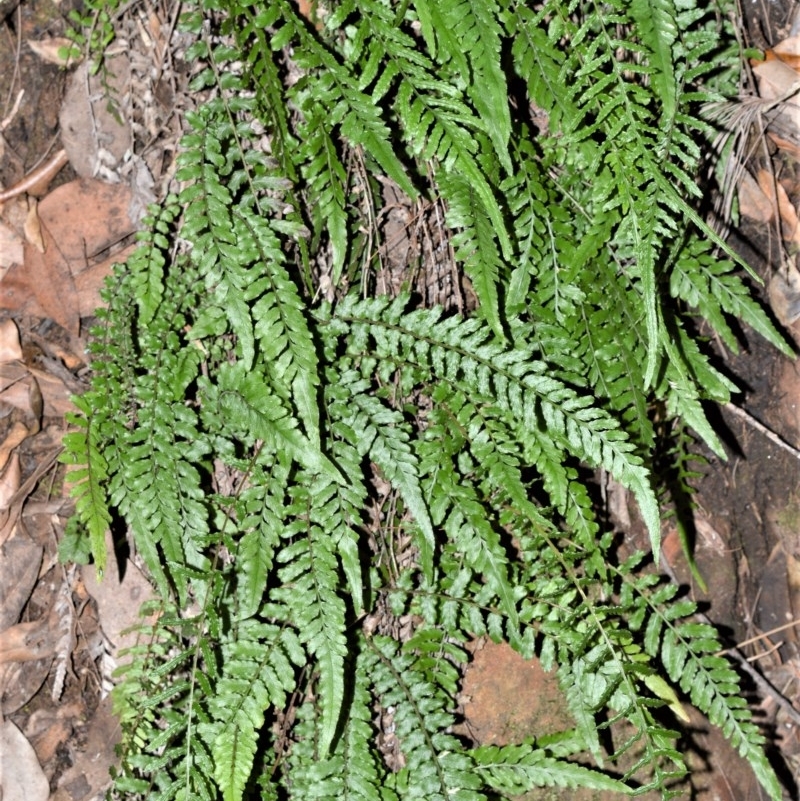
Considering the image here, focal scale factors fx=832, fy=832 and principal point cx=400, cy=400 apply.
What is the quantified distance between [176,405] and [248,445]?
0.76ft

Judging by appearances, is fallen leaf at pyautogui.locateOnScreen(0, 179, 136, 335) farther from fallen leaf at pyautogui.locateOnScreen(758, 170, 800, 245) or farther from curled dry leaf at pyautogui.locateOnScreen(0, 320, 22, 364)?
fallen leaf at pyautogui.locateOnScreen(758, 170, 800, 245)

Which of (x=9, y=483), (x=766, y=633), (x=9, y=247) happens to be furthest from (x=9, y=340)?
(x=766, y=633)

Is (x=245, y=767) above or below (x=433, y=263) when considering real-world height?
below

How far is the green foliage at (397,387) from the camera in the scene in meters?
2.11

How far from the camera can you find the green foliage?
6.93ft

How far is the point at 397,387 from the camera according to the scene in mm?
2490

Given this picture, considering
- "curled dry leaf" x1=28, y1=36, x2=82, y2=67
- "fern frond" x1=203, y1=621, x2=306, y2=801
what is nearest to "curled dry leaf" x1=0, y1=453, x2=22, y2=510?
"fern frond" x1=203, y1=621, x2=306, y2=801

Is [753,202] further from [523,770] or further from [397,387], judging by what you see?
[523,770]

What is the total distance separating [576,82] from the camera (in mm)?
2168

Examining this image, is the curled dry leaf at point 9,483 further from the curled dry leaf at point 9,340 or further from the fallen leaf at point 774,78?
the fallen leaf at point 774,78

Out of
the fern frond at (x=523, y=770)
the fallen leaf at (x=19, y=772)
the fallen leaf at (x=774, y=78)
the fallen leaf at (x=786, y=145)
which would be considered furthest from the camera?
the fallen leaf at (x=786, y=145)

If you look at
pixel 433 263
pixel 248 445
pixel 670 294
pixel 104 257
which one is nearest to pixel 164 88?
pixel 104 257

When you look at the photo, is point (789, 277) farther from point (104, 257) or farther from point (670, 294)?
point (104, 257)

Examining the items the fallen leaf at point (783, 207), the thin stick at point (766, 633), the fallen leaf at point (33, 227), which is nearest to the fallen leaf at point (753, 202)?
the fallen leaf at point (783, 207)
